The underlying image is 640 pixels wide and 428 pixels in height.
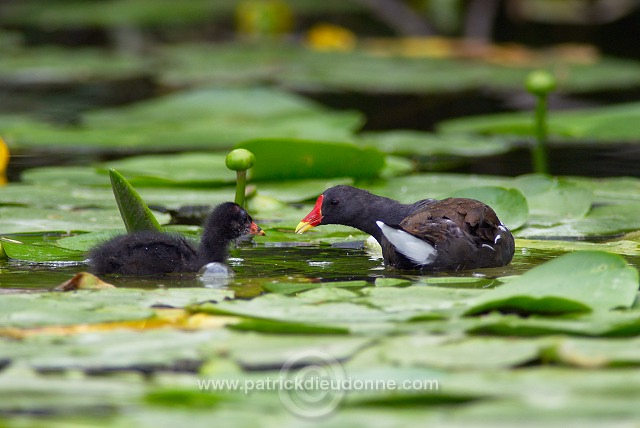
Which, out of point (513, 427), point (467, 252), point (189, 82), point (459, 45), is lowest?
point (513, 427)

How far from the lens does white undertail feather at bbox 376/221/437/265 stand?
13.7ft

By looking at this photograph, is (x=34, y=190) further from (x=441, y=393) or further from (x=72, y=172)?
(x=441, y=393)

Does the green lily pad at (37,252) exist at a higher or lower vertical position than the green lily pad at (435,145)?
lower

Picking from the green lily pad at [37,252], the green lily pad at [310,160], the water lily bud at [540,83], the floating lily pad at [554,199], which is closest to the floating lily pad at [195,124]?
the green lily pad at [310,160]

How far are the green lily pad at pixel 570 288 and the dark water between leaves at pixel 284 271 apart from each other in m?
0.43

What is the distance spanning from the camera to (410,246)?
13.9 feet

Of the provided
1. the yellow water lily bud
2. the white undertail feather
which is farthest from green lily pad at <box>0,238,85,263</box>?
the yellow water lily bud

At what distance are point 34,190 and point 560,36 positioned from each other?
12195mm

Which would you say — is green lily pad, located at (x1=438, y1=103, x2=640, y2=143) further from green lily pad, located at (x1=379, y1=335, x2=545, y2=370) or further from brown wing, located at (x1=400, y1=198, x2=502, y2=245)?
green lily pad, located at (x1=379, y1=335, x2=545, y2=370)

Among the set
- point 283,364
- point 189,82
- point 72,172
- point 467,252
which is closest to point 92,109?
point 189,82

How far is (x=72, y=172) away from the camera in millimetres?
6633

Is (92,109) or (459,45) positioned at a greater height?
(459,45)

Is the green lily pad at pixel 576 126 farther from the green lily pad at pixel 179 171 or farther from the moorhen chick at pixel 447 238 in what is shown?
the moorhen chick at pixel 447 238

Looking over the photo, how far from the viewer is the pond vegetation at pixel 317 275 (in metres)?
2.55
